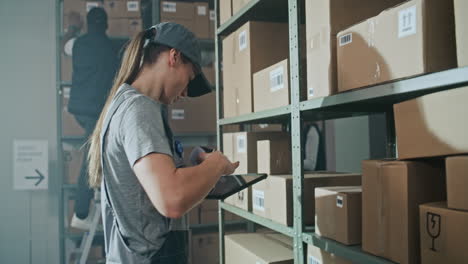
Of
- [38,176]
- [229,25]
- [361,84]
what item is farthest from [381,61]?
[38,176]

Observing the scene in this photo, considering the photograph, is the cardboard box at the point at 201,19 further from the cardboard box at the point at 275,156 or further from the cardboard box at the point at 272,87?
the cardboard box at the point at 275,156

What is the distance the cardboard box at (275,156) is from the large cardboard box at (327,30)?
0.44m

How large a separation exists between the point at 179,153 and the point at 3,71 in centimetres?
339

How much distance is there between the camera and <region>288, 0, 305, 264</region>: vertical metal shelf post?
4.80 ft

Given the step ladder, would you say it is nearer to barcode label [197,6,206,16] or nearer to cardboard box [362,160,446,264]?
barcode label [197,6,206,16]

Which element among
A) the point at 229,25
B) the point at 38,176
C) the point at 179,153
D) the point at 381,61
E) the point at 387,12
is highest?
the point at 229,25

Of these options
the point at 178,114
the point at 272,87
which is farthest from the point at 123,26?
the point at 272,87

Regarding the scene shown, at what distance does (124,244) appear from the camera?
1164 millimetres

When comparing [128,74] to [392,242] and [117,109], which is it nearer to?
[117,109]

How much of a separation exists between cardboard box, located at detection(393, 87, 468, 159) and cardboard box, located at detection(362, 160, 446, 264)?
0.05 meters

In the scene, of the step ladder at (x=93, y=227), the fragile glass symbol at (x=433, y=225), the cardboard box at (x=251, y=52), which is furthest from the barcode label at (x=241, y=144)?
the step ladder at (x=93, y=227)

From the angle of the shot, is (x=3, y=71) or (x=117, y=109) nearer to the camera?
(x=117, y=109)

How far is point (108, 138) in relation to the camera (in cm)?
117

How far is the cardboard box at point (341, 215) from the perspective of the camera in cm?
123
